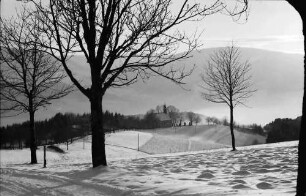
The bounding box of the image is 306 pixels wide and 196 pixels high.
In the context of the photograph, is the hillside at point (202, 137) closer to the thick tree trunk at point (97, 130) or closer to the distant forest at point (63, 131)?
the distant forest at point (63, 131)

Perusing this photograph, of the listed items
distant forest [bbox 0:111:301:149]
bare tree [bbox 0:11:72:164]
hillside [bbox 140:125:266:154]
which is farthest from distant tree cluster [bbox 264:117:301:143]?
bare tree [bbox 0:11:72:164]

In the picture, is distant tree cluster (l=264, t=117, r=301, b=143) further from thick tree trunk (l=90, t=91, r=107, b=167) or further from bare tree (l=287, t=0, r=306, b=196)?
bare tree (l=287, t=0, r=306, b=196)

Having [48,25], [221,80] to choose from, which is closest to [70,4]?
[48,25]

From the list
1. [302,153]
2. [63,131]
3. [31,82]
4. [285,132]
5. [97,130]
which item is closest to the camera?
[302,153]

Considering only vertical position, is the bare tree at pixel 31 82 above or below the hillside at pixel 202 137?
above

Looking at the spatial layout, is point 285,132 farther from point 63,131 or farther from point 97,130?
point 97,130

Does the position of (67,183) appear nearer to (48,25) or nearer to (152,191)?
(152,191)

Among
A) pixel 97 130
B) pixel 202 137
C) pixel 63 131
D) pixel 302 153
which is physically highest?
pixel 97 130

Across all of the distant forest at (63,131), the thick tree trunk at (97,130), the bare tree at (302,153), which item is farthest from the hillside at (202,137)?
the bare tree at (302,153)

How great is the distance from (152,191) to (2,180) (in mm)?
4915

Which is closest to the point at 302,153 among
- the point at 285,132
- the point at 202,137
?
the point at 285,132

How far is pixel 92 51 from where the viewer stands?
1336cm

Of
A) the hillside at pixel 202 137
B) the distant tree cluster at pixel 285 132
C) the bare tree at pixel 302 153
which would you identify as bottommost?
the hillside at pixel 202 137

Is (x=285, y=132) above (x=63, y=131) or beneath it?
beneath
